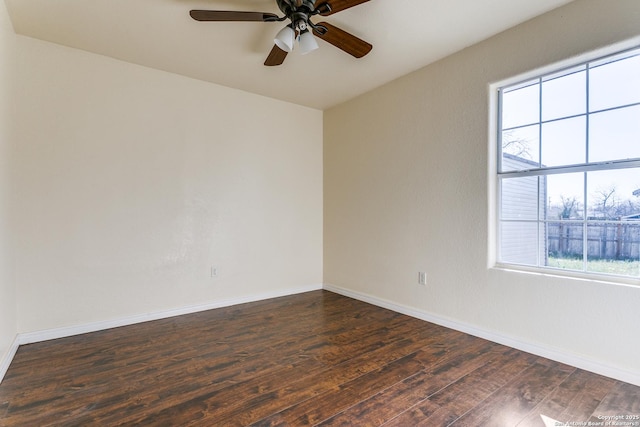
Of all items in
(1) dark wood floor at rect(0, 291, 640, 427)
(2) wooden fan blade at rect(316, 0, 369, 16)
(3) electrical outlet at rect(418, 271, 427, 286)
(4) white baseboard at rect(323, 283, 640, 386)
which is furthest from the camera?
(3) electrical outlet at rect(418, 271, 427, 286)

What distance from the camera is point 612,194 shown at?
2.19 metres

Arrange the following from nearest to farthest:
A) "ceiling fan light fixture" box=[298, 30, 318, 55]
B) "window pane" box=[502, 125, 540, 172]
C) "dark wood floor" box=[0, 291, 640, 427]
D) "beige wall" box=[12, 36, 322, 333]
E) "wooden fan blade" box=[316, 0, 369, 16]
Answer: "dark wood floor" box=[0, 291, 640, 427] < "wooden fan blade" box=[316, 0, 369, 16] < "ceiling fan light fixture" box=[298, 30, 318, 55] < "window pane" box=[502, 125, 540, 172] < "beige wall" box=[12, 36, 322, 333]

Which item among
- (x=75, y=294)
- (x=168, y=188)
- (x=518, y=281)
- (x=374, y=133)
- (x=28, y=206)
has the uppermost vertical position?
(x=374, y=133)

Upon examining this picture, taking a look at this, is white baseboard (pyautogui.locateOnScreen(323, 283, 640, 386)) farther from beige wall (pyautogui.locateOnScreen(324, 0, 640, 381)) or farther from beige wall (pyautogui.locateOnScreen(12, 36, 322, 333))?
beige wall (pyautogui.locateOnScreen(12, 36, 322, 333))

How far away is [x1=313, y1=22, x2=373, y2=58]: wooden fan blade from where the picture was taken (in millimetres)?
2105

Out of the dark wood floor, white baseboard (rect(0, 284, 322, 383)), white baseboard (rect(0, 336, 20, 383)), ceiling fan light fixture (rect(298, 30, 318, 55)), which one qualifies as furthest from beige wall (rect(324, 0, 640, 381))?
white baseboard (rect(0, 336, 20, 383))

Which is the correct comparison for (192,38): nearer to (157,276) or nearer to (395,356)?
(157,276)

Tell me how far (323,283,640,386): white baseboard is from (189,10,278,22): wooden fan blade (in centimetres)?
295

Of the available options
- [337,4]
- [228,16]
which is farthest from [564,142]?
[228,16]

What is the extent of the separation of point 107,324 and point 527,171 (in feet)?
13.3

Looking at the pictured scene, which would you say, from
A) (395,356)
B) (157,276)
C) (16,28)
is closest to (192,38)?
(16,28)

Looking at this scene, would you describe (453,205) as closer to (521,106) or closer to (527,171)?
(527,171)

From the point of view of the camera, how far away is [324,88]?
3.75 metres

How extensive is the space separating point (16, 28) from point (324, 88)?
9.18 ft
